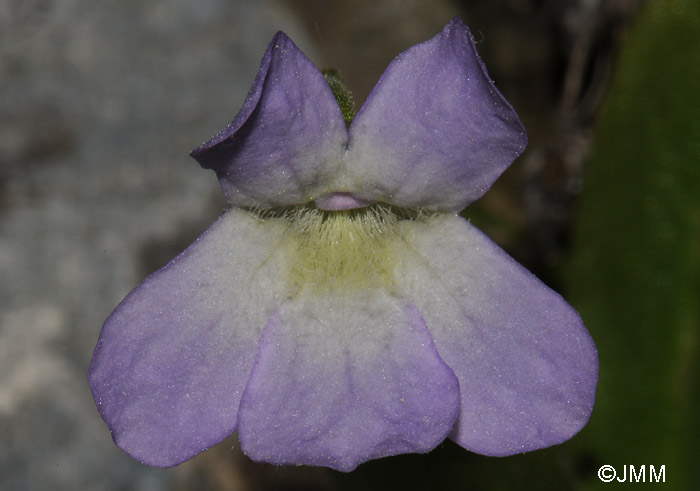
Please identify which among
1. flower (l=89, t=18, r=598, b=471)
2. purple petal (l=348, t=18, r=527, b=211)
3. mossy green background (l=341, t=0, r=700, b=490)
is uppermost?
purple petal (l=348, t=18, r=527, b=211)

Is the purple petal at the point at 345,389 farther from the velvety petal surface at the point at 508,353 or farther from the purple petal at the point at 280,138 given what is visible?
the purple petal at the point at 280,138

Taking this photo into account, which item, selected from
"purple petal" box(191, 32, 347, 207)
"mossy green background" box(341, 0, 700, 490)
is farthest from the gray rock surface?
"purple petal" box(191, 32, 347, 207)

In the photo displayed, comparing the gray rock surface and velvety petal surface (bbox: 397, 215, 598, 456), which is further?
the gray rock surface

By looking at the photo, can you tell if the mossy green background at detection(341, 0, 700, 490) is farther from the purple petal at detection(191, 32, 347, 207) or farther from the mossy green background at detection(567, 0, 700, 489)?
the purple petal at detection(191, 32, 347, 207)

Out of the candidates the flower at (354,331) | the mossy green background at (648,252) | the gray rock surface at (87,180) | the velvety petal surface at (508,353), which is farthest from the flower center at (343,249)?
the gray rock surface at (87,180)

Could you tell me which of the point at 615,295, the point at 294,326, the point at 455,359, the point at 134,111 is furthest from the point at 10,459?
the point at 615,295

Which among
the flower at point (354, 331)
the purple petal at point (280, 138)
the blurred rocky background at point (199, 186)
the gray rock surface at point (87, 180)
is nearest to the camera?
the purple petal at point (280, 138)

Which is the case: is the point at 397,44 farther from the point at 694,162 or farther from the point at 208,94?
the point at 694,162
